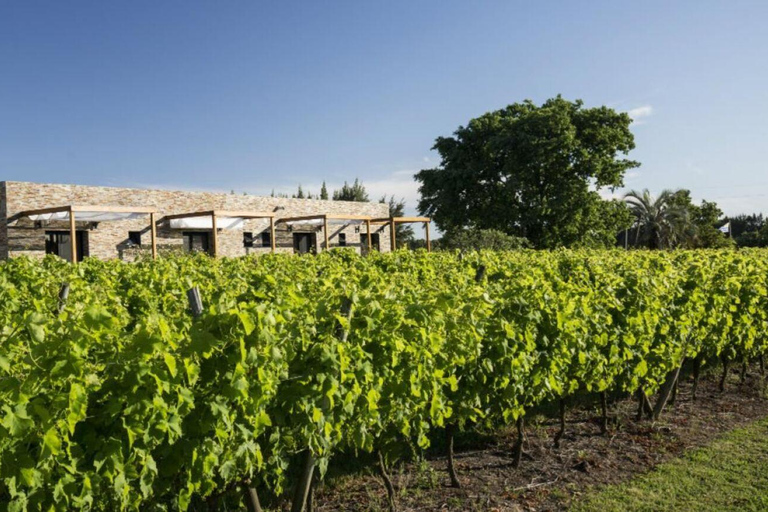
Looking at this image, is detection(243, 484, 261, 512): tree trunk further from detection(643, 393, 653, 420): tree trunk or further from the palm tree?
the palm tree

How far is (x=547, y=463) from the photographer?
5.12m

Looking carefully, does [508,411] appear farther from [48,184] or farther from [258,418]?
[48,184]

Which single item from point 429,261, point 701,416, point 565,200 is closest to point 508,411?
point 701,416

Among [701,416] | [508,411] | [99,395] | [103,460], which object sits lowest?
[701,416]

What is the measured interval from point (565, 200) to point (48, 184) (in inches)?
818

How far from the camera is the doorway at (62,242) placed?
20559 mm

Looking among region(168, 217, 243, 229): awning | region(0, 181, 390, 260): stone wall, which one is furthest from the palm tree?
region(168, 217, 243, 229): awning

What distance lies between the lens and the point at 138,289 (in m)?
6.03

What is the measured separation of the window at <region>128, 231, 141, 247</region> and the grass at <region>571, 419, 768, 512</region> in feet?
68.6

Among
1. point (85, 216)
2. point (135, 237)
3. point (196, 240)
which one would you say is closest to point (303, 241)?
point (196, 240)

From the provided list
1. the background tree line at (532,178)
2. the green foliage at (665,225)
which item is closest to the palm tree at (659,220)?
the green foliage at (665,225)

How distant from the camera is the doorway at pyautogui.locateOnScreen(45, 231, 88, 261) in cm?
2056

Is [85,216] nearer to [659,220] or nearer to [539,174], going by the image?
[539,174]

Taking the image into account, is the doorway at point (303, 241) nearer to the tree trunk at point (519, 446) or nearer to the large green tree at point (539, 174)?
the large green tree at point (539, 174)
